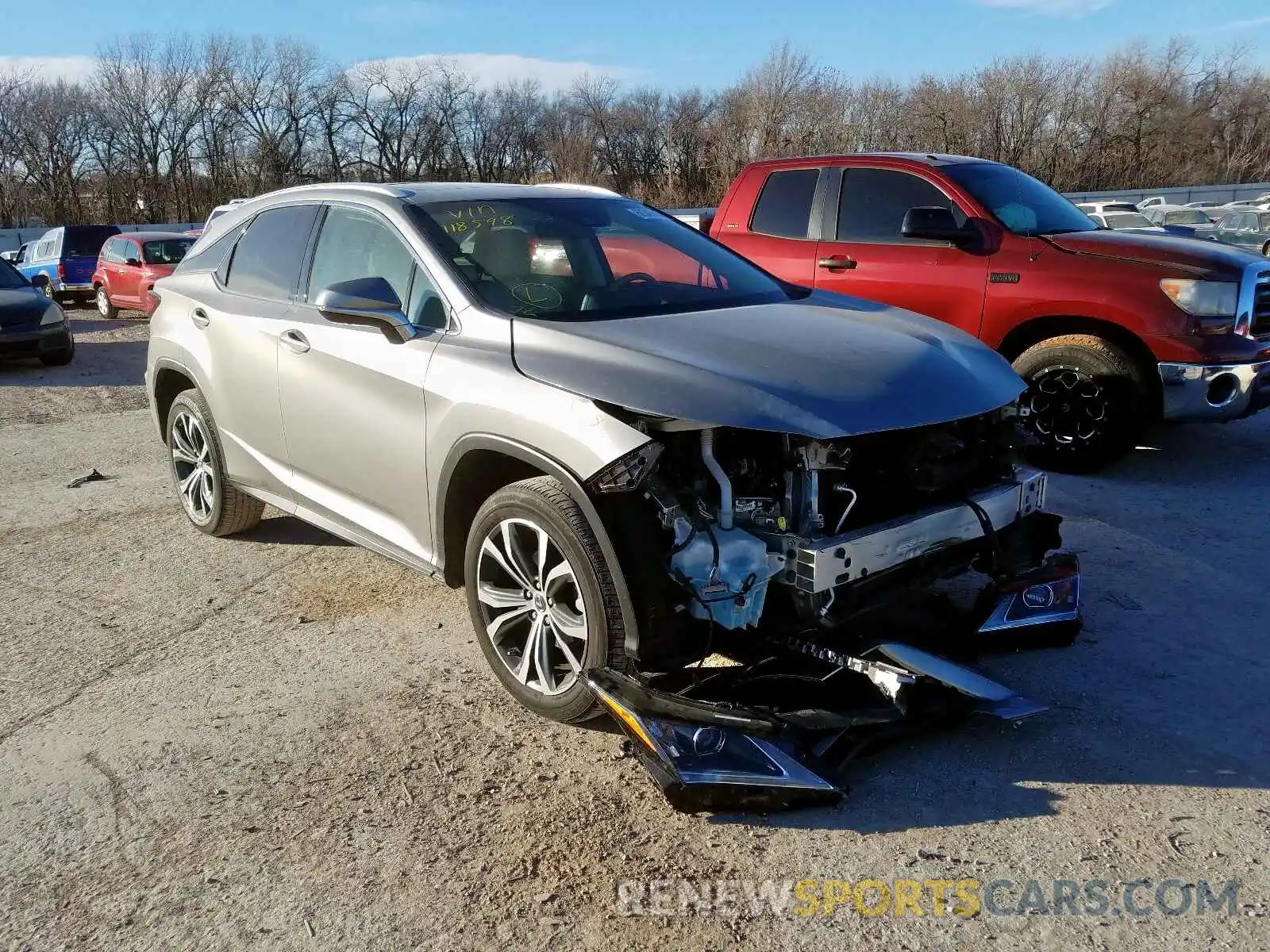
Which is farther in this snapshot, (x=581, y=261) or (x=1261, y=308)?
(x=1261, y=308)

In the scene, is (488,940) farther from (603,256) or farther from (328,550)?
(328,550)

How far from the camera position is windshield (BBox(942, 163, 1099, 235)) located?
22.4 feet

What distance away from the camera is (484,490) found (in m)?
3.82

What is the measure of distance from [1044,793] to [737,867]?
0.98 meters

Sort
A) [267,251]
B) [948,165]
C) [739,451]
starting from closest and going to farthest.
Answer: [739,451]
[267,251]
[948,165]

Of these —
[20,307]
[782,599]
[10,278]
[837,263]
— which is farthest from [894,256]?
[10,278]

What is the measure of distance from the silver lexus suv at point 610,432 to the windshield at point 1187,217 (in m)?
24.2

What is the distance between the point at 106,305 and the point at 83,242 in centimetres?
368

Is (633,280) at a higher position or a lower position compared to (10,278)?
higher

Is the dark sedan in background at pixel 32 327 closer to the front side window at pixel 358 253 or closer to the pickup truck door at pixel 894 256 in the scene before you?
the front side window at pixel 358 253

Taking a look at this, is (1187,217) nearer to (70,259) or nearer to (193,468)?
(70,259)

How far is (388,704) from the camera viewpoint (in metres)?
3.76

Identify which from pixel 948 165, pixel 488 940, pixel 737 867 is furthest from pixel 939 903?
pixel 948 165

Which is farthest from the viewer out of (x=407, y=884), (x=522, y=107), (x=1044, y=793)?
(x=522, y=107)
